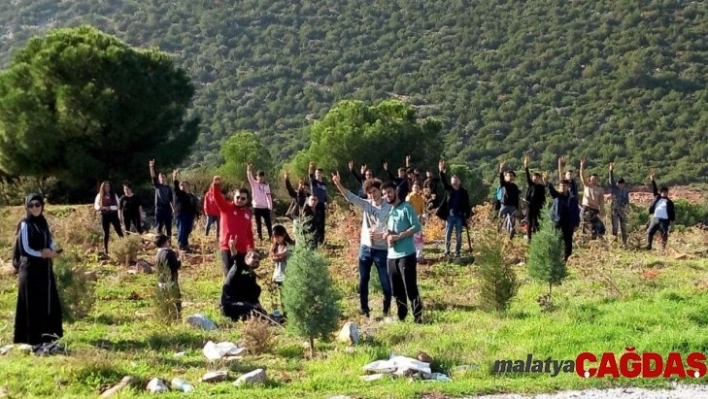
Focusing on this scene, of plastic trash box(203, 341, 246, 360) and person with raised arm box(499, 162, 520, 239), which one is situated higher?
person with raised arm box(499, 162, 520, 239)

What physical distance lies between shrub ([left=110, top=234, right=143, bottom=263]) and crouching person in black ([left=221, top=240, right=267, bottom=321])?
536 centimetres

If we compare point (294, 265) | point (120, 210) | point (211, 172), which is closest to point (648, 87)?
point (211, 172)

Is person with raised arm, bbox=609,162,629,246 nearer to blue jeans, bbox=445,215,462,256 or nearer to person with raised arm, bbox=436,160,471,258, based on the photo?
blue jeans, bbox=445,215,462,256

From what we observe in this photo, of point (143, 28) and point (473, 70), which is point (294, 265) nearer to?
point (473, 70)

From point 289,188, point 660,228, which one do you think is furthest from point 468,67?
point 289,188

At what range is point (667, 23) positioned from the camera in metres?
56.7

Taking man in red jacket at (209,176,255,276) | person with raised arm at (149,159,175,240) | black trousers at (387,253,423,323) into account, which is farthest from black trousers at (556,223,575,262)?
person with raised arm at (149,159,175,240)

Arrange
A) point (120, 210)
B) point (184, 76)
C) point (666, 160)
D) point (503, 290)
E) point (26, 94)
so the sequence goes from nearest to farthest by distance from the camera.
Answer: point (503, 290) < point (120, 210) < point (26, 94) < point (184, 76) < point (666, 160)

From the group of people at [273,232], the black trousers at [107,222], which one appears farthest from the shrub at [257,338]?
the black trousers at [107,222]

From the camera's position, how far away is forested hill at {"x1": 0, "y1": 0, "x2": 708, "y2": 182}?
159 feet

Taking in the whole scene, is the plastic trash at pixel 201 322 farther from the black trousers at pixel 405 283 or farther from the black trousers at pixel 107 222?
the black trousers at pixel 107 222

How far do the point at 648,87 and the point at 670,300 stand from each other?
138 feet

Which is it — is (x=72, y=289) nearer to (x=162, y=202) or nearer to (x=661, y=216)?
(x=162, y=202)

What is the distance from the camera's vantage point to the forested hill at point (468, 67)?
48.5 meters
